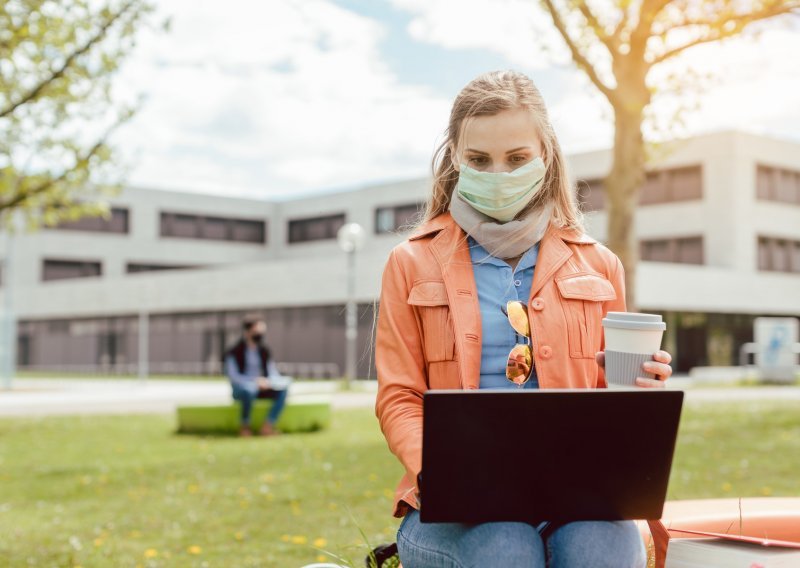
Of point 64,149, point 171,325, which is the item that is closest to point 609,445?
point 64,149

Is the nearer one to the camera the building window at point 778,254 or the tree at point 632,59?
the tree at point 632,59

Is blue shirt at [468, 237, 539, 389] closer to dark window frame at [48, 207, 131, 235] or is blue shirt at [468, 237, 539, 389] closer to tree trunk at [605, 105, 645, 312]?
tree trunk at [605, 105, 645, 312]

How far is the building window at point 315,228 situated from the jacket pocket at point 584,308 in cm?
5511

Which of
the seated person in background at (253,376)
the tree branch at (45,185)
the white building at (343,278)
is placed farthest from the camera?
the white building at (343,278)

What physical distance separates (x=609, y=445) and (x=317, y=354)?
39157 millimetres

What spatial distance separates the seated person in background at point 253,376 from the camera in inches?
559

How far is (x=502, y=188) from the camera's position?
2809 millimetres

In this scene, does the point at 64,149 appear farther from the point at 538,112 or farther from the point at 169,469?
the point at 538,112

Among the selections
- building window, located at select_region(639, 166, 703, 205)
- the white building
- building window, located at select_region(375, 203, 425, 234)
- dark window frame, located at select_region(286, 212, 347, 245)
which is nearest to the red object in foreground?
the white building

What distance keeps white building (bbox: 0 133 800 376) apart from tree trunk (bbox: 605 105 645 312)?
1906 cm

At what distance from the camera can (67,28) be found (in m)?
12.3


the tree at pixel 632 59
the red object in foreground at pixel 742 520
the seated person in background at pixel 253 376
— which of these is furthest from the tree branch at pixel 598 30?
the red object in foreground at pixel 742 520

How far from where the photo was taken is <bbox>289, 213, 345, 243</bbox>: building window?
58803 millimetres

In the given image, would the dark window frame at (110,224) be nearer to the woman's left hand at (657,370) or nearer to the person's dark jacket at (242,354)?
the person's dark jacket at (242,354)
